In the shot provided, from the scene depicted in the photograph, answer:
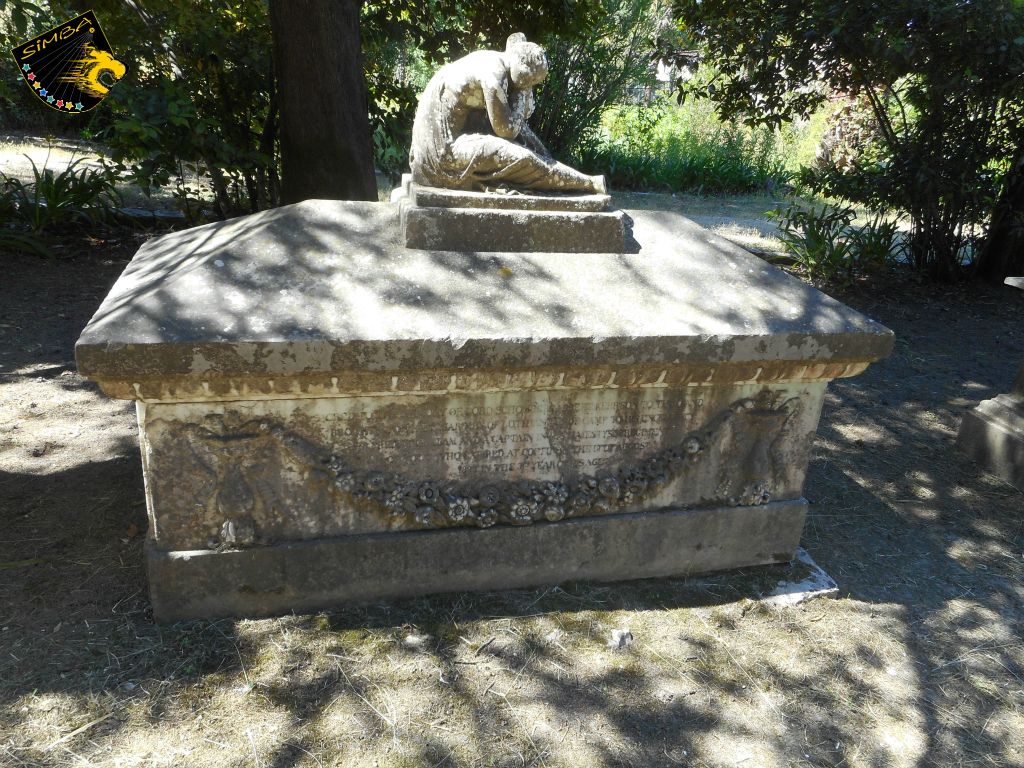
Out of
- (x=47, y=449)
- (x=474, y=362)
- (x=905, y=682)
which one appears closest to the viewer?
(x=474, y=362)

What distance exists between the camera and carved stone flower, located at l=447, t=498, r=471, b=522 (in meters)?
2.52

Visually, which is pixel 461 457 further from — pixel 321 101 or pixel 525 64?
pixel 321 101

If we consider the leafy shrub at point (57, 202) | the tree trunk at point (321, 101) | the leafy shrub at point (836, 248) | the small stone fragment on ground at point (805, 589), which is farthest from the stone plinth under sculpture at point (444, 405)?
the leafy shrub at point (836, 248)

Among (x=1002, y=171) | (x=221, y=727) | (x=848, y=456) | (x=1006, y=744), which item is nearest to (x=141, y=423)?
(x=221, y=727)

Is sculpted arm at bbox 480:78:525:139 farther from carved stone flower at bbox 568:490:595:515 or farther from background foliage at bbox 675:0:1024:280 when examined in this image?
background foliage at bbox 675:0:1024:280

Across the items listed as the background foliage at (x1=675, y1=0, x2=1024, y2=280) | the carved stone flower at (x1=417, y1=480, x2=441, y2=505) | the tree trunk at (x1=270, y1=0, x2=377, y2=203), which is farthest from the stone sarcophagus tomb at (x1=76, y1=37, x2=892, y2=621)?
the background foliage at (x1=675, y1=0, x2=1024, y2=280)

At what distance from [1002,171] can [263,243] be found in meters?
6.80

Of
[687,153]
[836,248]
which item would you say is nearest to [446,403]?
[836,248]

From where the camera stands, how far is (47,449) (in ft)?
11.6

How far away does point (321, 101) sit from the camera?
486cm

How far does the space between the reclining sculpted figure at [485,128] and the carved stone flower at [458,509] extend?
115 cm

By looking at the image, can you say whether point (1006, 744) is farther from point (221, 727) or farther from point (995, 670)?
point (221, 727)

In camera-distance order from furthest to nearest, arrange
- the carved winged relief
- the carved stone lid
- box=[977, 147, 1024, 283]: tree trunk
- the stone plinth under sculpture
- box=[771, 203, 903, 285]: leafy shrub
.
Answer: box=[771, 203, 903, 285]: leafy shrub
box=[977, 147, 1024, 283]: tree trunk
the carved winged relief
the stone plinth under sculpture
the carved stone lid

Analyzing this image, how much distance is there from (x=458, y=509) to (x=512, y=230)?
1009 millimetres
